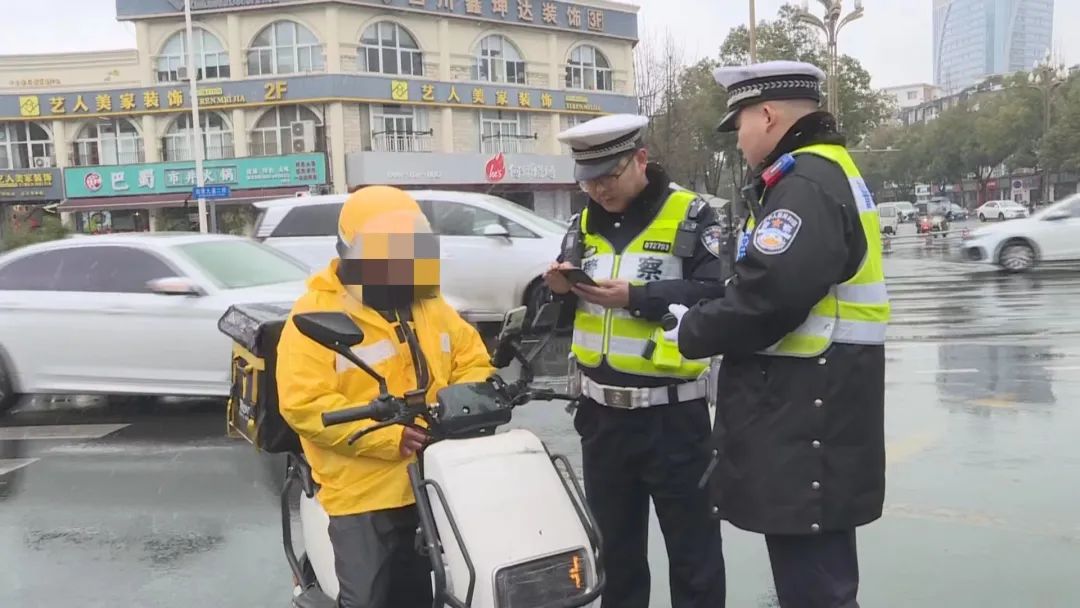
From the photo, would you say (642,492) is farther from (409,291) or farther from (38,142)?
(38,142)

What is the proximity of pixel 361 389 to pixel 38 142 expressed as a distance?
40658 millimetres

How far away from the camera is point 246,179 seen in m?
35.9

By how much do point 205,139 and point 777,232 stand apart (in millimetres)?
37875

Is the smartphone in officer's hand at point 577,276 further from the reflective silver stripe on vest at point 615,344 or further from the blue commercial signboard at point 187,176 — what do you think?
the blue commercial signboard at point 187,176

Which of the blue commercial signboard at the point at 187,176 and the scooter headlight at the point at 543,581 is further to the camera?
the blue commercial signboard at the point at 187,176

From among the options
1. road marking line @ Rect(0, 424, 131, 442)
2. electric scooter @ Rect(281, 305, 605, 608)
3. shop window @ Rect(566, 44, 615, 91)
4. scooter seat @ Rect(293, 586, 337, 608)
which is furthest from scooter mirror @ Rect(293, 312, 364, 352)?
shop window @ Rect(566, 44, 615, 91)

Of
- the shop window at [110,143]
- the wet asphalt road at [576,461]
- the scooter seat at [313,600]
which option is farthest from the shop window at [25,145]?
the scooter seat at [313,600]

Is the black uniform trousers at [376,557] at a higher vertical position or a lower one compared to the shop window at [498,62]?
lower

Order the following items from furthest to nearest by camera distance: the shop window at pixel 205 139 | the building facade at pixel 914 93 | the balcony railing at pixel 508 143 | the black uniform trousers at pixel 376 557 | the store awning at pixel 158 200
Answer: the building facade at pixel 914 93 < the balcony railing at pixel 508 143 < the shop window at pixel 205 139 < the store awning at pixel 158 200 < the black uniform trousers at pixel 376 557

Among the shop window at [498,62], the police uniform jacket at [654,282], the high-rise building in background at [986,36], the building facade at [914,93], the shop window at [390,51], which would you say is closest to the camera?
the police uniform jacket at [654,282]

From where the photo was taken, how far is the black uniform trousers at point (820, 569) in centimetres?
245

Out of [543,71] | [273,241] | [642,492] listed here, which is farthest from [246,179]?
[642,492]

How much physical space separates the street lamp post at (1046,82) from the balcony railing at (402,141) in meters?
32.6

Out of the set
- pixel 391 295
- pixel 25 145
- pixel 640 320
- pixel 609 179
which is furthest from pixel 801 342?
pixel 25 145
